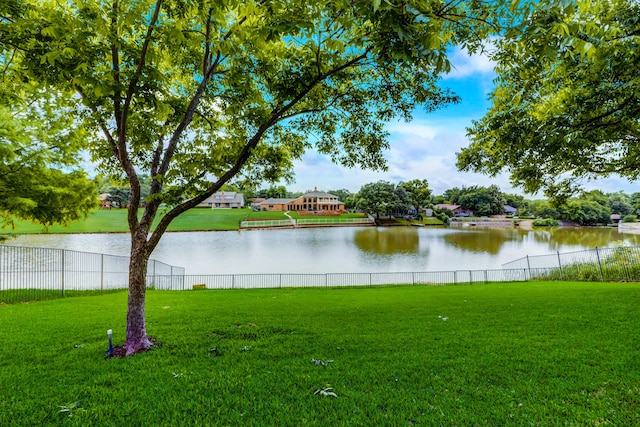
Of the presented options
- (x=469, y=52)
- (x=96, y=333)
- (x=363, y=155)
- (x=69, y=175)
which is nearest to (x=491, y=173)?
(x=363, y=155)

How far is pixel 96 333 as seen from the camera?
4.82 metres

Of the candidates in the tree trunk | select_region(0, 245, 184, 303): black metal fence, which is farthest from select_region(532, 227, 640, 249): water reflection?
select_region(0, 245, 184, 303): black metal fence

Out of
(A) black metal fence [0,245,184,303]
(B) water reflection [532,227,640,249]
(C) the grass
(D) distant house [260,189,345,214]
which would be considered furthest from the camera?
(D) distant house [260,189,345,214]

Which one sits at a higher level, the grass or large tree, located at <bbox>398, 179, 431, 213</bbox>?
large tree, located at <bbox>398, 179, 431, 213</bbox>

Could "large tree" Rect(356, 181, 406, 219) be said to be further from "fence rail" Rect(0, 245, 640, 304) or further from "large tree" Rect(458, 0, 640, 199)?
"large tree" Rect(458, 0, 640, 199)

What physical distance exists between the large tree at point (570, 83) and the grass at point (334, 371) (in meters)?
2.91

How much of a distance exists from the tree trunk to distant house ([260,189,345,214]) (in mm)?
68833

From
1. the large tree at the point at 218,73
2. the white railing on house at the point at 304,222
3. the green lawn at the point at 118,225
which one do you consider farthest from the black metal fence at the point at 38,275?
the white railing on house at the point at 304,222

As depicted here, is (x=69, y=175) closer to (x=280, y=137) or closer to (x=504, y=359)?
(x=280, y=137)

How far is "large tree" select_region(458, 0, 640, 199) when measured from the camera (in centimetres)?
255

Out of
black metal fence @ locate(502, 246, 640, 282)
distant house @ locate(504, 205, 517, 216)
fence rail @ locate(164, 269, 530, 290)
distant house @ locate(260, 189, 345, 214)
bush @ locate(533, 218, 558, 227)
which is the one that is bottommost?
fence rail @ locate(164, 269, 530, 290)

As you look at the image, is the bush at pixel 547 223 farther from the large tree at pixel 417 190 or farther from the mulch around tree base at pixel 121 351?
the mulch around tree base at pixel 121 351

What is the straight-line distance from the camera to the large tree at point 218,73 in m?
2.80

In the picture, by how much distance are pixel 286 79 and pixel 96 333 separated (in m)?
5.12
